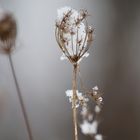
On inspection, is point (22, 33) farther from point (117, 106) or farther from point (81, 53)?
point (81, 53)

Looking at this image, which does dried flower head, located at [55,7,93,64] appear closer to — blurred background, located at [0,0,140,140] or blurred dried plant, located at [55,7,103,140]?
blurred dried plant, located at [55,7,103,140]

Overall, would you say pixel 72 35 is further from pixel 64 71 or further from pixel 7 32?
pixel 64 71

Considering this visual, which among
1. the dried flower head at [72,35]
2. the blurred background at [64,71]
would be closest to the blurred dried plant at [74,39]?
the dried flower head at [72,35]

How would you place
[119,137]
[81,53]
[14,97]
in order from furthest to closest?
[119,137] → [14,97] → [81,53]

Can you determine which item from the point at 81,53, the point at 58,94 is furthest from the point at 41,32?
the point at 81,53

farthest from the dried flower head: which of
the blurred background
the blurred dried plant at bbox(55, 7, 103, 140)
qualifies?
the blurred background

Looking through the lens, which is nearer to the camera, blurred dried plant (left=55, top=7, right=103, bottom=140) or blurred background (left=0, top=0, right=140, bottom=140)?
blurred dried plant (left=55, top=7, right=103, bottom=140)

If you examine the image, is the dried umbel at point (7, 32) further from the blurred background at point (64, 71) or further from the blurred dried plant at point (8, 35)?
the blurred background at point (64, 71)
